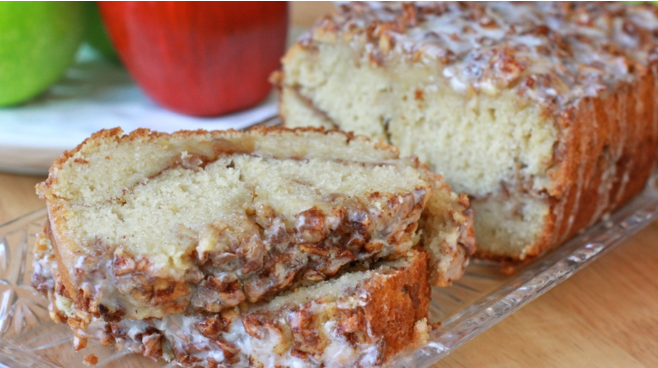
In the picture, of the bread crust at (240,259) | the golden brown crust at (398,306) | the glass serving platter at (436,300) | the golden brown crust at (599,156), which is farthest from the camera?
the golden brown crust at (599,156)

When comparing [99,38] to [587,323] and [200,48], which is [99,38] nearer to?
[200,48]

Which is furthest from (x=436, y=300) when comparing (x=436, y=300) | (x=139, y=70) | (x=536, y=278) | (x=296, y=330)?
(x=139, y=70)

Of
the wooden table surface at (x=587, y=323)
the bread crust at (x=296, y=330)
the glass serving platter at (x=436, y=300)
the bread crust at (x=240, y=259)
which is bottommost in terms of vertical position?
the wooden table surface at (x=587, y=323)

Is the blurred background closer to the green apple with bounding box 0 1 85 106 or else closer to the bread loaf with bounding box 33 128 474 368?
the green apple with bounding box 0 1 85 106

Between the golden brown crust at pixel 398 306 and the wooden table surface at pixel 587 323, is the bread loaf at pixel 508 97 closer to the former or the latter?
the wooden table surface at pixel 587 323

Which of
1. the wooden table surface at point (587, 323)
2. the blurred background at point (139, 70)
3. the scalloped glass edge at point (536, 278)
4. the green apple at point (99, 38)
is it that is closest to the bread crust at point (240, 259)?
the scalloped glass edge at point (536, 278)

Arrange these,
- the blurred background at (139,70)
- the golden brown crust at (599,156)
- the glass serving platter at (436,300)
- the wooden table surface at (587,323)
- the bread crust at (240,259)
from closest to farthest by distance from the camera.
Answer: the bread crust at (240,259), the glass serving platter at (436,300), the wooden table surface at (587,323), the golden brown crust at (599,156), the blurred background at (139,70)

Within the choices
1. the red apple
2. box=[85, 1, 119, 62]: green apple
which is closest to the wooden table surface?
the red apple
